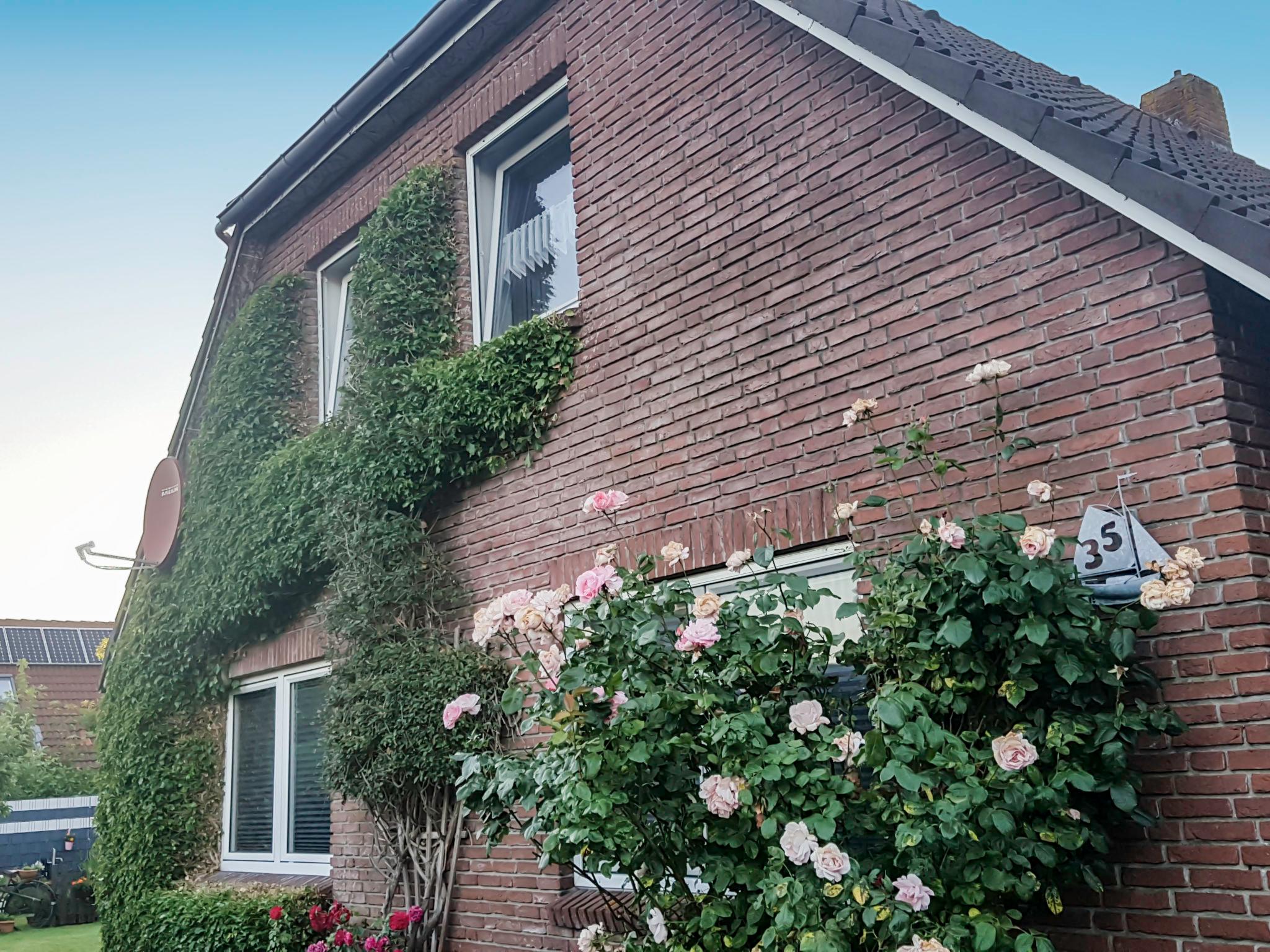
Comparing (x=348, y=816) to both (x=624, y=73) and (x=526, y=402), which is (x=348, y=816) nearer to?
(x=526, y=402)

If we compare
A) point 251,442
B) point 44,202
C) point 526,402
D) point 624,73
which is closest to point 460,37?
point 624,73

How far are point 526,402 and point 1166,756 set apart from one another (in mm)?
4074

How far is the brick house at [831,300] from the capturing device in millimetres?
3668

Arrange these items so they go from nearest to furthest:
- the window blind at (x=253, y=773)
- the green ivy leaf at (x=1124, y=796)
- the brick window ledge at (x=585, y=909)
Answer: the green ivy leaf at (x=1124, y=796) < the brick window ledge at (x=585, y=909) < the window blind at (x=253, y=773)

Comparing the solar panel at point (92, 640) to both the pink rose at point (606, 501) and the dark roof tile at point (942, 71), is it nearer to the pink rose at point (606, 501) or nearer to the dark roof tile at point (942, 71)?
the pink rose at point (606, 501)

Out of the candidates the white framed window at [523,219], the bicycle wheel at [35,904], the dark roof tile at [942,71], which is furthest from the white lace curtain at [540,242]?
the bicycle wheel at [35,904]

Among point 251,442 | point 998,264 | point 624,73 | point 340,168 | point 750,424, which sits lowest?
point 750,424

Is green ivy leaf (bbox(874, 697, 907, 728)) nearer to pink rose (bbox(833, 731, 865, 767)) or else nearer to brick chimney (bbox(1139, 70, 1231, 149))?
pink rose (bbox(833, 731, 865, 767))

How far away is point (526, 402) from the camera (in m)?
6.63

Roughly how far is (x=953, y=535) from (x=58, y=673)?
99.8 ft

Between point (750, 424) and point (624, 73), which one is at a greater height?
point (624, 73)

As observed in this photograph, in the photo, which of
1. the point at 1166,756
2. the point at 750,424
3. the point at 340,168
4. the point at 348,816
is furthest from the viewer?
the point at 340,168

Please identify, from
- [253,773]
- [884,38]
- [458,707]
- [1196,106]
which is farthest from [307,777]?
[1196,106]

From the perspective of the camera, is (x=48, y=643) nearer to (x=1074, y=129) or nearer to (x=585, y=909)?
(x=585, y=909)
